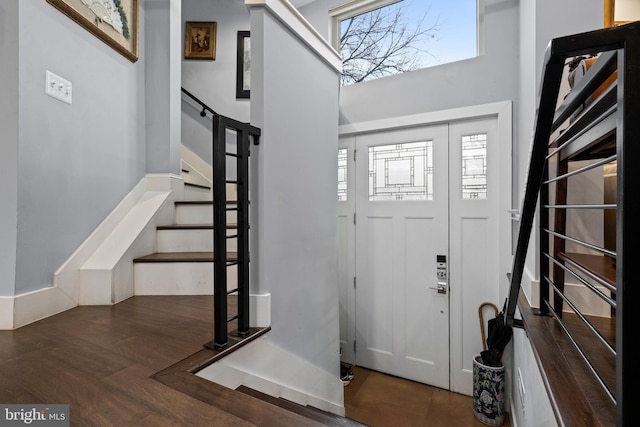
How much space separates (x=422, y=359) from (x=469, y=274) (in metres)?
0.86

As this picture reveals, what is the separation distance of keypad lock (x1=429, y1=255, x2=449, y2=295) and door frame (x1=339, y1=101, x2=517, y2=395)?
0.32 ft

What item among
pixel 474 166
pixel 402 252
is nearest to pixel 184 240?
pixel 402 252

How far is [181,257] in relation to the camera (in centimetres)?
217

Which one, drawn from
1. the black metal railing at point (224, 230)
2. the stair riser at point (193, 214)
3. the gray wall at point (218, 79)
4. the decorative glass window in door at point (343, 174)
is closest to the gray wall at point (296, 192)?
the black metal railing at point (224, 230)

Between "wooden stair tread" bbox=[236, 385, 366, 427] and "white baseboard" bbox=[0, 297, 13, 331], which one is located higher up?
"white baseboard" bbox=[0, 297, 13, 331]

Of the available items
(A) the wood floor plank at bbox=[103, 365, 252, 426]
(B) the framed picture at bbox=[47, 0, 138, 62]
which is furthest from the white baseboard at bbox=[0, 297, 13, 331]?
(B) the framed picture at bbox=[47, 0, 138, 62]

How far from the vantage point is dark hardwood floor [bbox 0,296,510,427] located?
92 centimetres

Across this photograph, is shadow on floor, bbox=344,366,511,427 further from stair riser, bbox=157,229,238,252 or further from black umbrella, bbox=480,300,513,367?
stair riser, bbox=157,229,238,252

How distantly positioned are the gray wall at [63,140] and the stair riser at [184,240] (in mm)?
395

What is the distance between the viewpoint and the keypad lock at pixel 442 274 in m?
2.85

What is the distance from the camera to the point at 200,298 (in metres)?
2.03

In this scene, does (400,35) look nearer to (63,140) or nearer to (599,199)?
(599,199)

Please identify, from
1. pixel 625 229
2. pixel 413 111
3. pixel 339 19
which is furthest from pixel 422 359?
pixel 339 19

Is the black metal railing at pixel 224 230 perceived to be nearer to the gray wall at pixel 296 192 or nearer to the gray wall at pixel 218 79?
the gray wall at pixel 296 192
